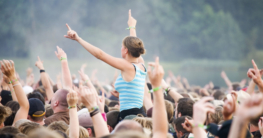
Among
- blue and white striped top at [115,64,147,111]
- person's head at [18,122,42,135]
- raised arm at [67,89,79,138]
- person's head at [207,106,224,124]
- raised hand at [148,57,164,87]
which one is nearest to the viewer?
raised hand at [148,57,164,87]

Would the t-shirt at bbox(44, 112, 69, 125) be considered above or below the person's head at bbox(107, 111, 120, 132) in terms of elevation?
above

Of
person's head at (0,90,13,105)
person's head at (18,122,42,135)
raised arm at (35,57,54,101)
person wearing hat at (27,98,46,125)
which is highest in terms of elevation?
raised arm at (35,57,54,101)

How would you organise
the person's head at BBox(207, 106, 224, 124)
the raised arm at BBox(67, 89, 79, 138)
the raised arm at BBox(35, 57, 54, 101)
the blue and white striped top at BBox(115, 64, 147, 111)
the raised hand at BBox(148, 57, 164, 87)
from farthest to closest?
1. the raised arm at BBox(35, 57, 54, 101)
2. the person's head at BBox(207, 106, 224, 124)
3. the blue and white striped top at BBox(115, 64, 147, 111)
4. the raised arm at BBox(67, 89, 79, 138)
5. the raised hand at BBox(148, 57, 164, 87)

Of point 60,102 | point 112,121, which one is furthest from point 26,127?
point 112,121

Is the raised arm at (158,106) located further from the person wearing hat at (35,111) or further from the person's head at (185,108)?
the person wearing hat at (35,111)

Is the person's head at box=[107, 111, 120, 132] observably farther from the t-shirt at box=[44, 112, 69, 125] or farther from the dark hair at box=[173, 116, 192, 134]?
the dark hair at box=[173, 116, 192, 134]

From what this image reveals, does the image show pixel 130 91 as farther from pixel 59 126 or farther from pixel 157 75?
pixel 157 75

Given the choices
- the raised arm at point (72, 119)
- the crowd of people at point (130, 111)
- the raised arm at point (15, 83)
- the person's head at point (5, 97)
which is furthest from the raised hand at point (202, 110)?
the person's head at point (5, 97)

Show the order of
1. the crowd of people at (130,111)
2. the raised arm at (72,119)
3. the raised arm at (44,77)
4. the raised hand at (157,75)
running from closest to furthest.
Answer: the crowd of people at (130,111)
the raised hand at (157,75)
the raised arm at (72,119)
the raised arm at (44,77)

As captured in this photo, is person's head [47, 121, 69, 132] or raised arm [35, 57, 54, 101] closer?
person's head [47, 121, 69, 132]

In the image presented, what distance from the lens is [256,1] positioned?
16.4 m

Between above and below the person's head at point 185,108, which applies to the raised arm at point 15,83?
above

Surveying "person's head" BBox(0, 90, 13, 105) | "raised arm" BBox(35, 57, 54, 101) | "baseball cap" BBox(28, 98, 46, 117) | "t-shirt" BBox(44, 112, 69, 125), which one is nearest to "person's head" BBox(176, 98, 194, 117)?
"t-shirt" BBox(44, 112, 69, 125)

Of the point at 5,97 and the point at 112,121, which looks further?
the point at 5,97
